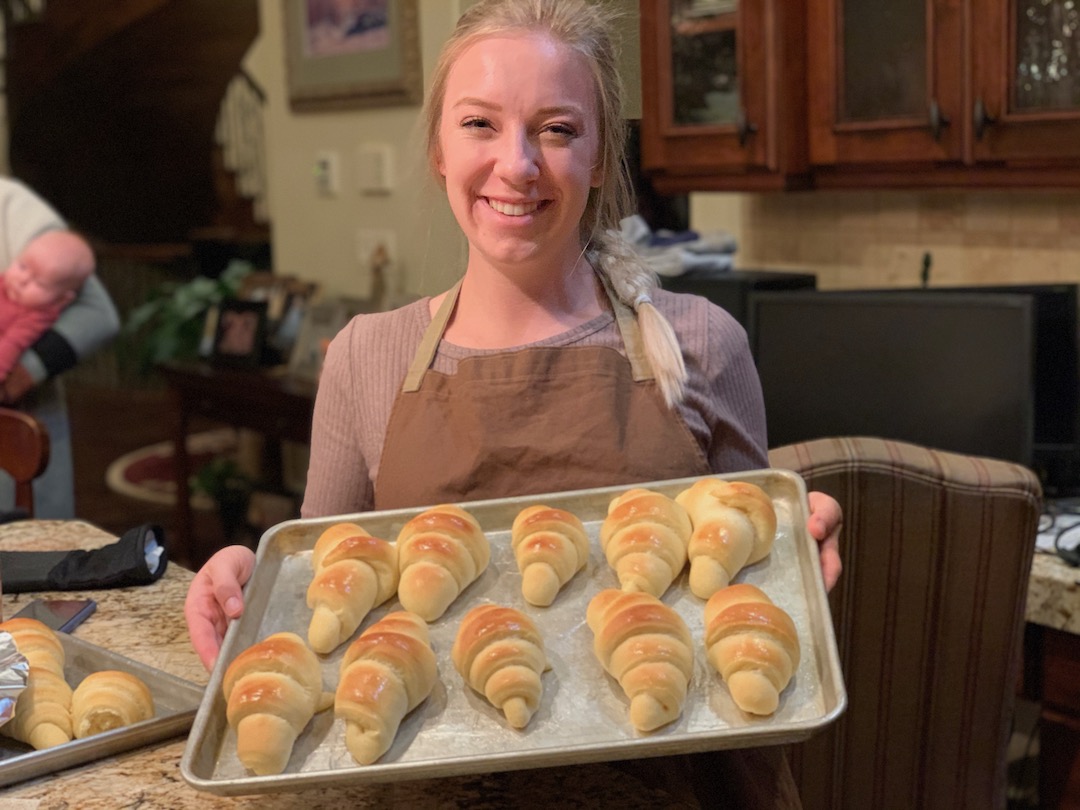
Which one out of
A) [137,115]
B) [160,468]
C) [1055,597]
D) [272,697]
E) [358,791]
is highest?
[137,115]

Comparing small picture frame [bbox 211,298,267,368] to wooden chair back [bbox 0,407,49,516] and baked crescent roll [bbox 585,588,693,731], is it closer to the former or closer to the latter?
wooden chair back [bbox 0,407,49,516]

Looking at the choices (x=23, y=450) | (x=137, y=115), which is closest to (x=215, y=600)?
(x=23, y=450)

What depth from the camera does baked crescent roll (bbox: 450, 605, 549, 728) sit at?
0.82 meters

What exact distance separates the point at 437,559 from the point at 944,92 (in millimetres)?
1624

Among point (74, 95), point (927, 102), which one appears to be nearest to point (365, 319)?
point (927, 102)

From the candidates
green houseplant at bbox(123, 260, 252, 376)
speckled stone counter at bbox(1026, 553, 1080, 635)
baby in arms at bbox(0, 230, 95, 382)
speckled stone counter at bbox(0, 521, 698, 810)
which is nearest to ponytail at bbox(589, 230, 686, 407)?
speckled stone counter at bbox(0, 521, 698, 810)

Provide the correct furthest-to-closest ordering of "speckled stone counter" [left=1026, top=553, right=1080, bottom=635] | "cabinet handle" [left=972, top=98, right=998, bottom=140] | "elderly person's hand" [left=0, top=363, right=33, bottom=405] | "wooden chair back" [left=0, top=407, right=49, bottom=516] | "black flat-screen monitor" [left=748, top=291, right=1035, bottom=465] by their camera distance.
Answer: "elderly person's hand" [left=0, top=363, right=33, bottom=405] → "cabinet handle" [left=972, top=98, right=998, bottom=140] → "black flat-screen monitor" [left=748, top=291, right=1035, bottom=465] → "wooden chair back" [left=0, top=407, right=49, bottom=516] → "speckled stone counter" [left=1026, top=553, right=1080, bottom=635]

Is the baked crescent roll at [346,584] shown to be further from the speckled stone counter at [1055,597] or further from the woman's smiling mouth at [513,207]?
the speckled stone counter at [1055,597]

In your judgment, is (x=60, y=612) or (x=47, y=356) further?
(x=47, y=356)

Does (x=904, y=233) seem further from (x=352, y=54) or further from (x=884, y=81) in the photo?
(x=352, y=54)

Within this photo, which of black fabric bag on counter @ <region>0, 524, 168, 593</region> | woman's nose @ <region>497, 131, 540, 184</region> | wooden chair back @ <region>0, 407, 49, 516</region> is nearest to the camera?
woman's nose @ <region>497, 131, 540, 184</region>

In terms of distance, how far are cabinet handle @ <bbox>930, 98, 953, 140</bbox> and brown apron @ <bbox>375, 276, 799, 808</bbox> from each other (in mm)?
1281

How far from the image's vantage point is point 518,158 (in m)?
1.06

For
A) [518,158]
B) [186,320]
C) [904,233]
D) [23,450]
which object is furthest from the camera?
[186,320]
